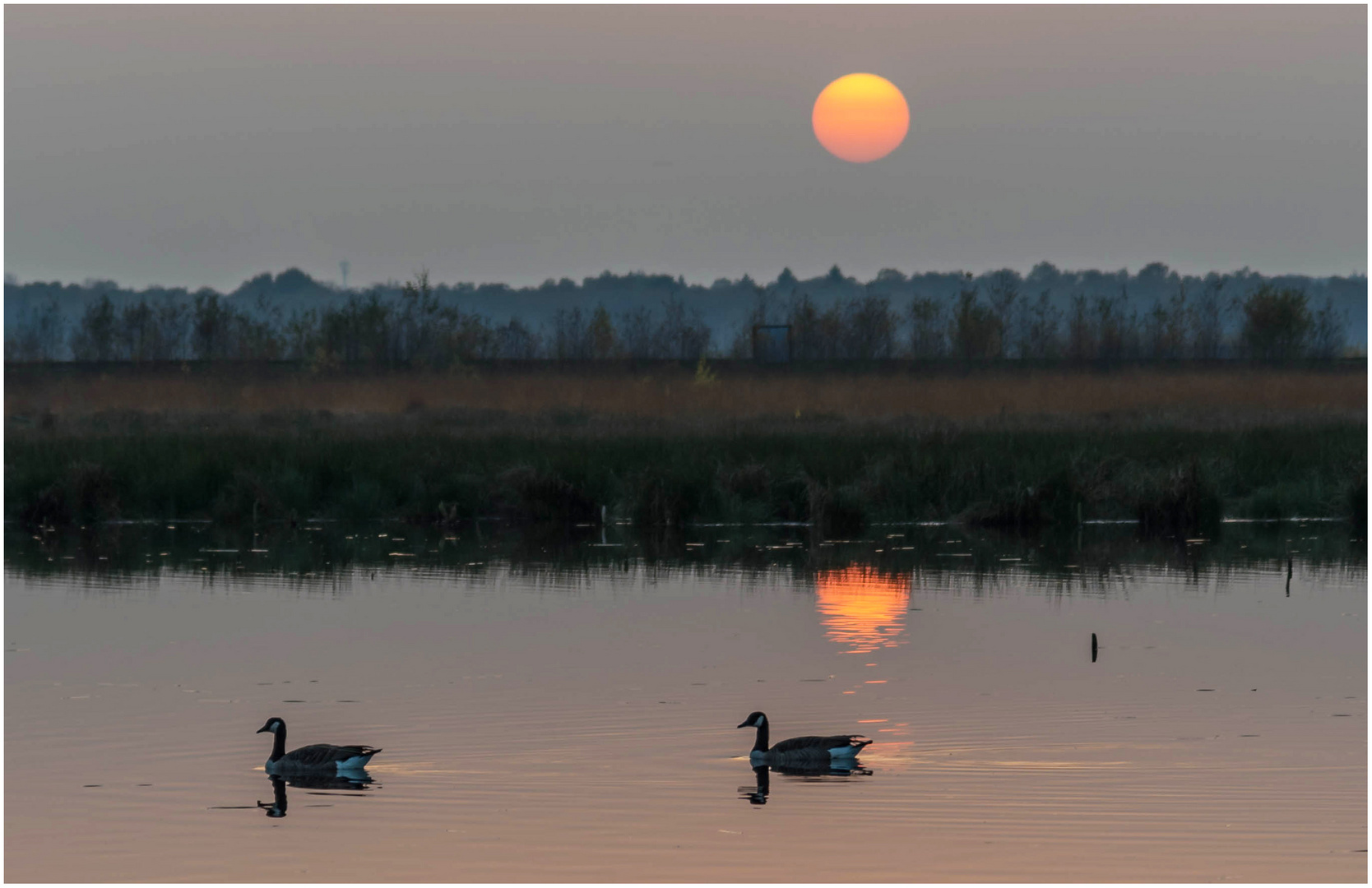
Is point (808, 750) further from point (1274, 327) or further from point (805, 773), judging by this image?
point (1274, 327)

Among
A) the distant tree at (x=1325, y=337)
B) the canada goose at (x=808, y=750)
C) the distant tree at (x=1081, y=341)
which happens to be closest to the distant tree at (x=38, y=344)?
the distant tree at (x=1081, y=341)

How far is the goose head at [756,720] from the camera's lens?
1277cm

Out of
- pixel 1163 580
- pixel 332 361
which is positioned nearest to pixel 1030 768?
pixel 1163 580

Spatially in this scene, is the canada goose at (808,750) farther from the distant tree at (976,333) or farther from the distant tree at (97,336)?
the distant tree at (97,336)

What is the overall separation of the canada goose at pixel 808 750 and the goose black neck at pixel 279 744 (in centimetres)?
305

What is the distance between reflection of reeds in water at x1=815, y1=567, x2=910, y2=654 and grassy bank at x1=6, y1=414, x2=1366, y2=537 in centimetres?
605

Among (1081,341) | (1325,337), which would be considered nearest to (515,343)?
(1081,341)

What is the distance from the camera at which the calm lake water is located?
34.3 feet

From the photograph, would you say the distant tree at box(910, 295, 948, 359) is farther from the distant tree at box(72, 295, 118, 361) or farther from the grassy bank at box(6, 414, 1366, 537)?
the grassy bank at box(6, 414, 1366, 537)

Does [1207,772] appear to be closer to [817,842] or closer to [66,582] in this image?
[817,842]

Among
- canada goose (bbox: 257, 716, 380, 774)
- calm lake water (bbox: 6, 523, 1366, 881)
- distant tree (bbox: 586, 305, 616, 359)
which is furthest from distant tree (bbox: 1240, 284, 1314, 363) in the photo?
canada goose (bbox: 257, 716, 380, 774)

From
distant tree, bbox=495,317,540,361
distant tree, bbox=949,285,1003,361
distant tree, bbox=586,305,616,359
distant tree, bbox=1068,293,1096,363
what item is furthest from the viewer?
distant tree, bbox=949,285,1003,361

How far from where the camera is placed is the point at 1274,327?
3108 inches

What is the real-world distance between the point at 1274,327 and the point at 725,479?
2130 inches
